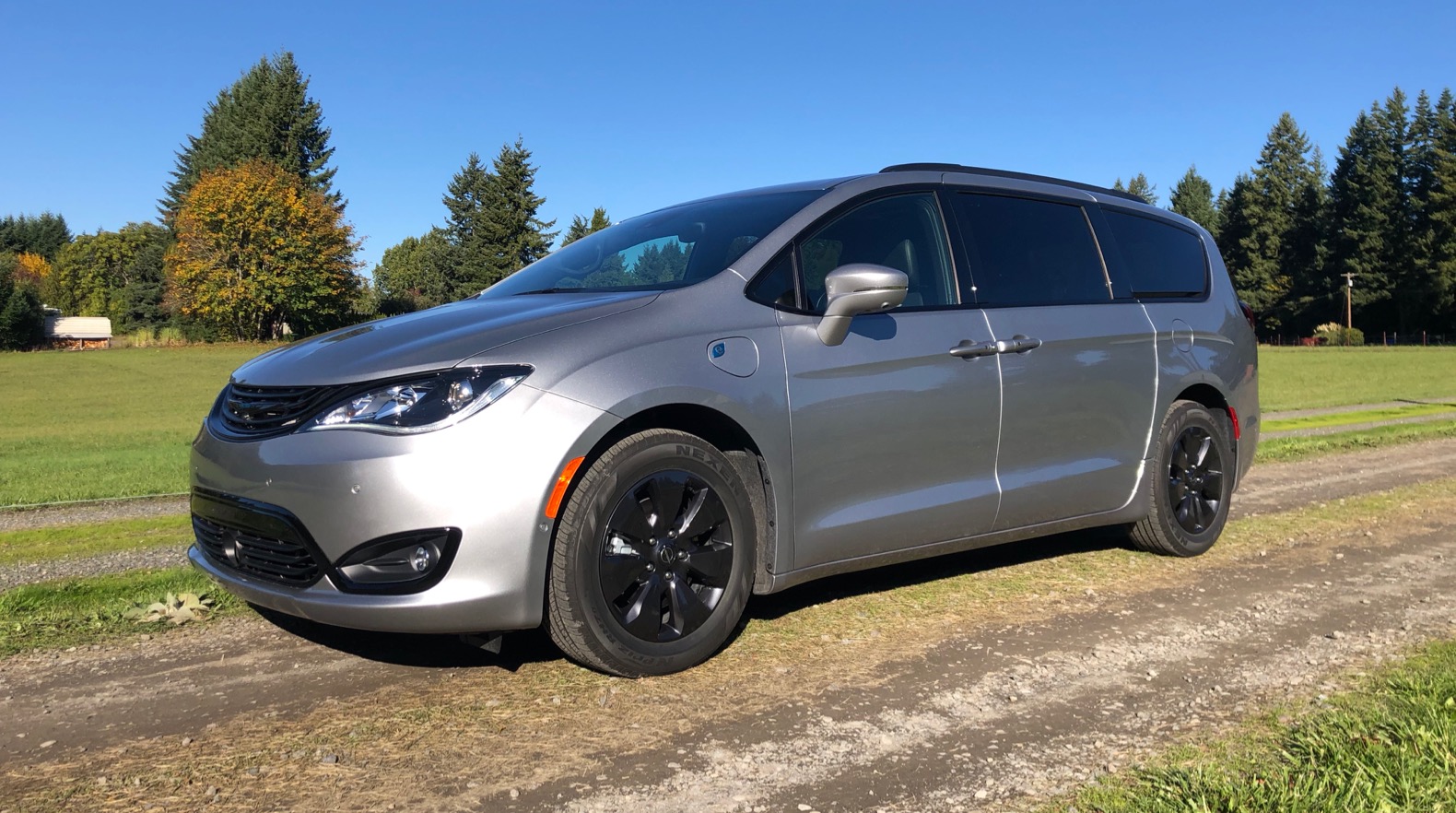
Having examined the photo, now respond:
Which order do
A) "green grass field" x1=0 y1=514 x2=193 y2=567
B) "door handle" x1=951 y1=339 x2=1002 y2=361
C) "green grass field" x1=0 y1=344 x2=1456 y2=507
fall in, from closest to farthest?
1. "door handle" x1=951 y1=339 x2=1002 y2=361
2. "green grass field" x1=0 y1=514 x2=193 y2=567
3. "green grass field" x1=0 y1=344 x2=1456 y2=507

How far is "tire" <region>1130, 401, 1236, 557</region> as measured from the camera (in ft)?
18.3

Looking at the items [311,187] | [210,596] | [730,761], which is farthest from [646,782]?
[311,187]

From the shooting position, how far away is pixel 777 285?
4.14 m

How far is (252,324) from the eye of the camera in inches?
3049

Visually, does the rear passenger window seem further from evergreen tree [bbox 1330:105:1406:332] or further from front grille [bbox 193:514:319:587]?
evergreen tree [bbox 1330:105:1406:332]

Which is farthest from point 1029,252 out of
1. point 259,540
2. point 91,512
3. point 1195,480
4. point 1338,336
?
point 1338,336

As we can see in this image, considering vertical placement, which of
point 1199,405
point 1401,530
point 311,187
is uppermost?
point 311,187

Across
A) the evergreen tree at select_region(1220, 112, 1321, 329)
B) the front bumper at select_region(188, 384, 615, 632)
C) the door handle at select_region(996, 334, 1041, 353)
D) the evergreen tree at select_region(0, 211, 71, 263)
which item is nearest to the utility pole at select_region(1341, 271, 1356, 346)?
the evergreen tree at select_region(1220, 112, 1321, 329)

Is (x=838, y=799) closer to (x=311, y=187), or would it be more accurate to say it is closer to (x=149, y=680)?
(x=149, y=680)

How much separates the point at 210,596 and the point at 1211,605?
14.2ft

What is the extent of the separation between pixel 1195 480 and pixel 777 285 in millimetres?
2959

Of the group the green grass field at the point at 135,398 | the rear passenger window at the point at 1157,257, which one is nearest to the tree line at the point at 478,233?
the green grass field at the point at 135,398

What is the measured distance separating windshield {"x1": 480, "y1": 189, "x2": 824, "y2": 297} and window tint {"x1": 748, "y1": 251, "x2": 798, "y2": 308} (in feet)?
0.45

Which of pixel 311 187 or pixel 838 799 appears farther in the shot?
pixel 311 187
